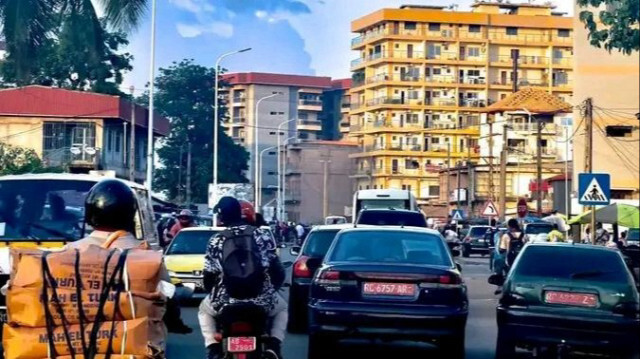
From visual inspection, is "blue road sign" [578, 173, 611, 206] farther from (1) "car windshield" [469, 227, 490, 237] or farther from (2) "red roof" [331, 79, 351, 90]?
(2) "red roof" [331, 79, 351, 90]

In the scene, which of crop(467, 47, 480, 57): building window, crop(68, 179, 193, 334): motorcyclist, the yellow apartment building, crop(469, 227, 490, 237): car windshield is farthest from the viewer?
crop(467, 47, 480, 57): building window

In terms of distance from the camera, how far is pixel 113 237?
6633 millimetres

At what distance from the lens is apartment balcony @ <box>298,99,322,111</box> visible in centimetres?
13412

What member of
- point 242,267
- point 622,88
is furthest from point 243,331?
point 622,88

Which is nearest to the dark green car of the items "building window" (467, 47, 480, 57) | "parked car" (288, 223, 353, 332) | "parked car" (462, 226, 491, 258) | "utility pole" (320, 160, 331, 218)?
"parked car" (288, 223, 353, 332)

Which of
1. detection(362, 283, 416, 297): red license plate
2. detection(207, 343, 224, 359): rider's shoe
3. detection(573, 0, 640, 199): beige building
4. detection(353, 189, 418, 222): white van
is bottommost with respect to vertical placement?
detection(207, 343, 224, 359): rider's shoe

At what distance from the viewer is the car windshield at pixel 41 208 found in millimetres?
14266

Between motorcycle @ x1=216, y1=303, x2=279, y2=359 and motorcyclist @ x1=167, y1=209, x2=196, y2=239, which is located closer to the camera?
motorcycle @ x1=216, y1=303, x2=279, y2=359

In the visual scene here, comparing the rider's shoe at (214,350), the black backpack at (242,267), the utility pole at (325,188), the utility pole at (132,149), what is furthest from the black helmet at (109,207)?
the utility pole at (325,188)

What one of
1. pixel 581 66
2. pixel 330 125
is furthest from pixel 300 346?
pixel 330 125

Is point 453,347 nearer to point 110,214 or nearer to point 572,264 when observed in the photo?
point 572,264

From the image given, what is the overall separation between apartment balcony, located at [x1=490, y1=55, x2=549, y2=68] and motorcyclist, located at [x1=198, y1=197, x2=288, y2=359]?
358ft

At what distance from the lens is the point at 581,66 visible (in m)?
11.1

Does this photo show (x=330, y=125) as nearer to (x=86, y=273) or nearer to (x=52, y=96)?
(x=52, y=96)
